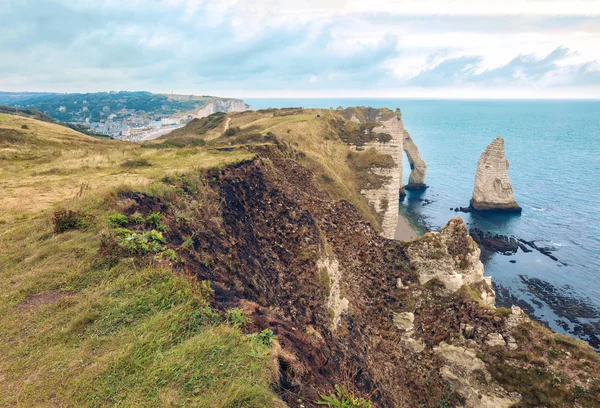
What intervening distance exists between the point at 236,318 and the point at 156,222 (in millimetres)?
6238

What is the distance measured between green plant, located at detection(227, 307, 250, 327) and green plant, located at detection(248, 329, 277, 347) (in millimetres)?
559

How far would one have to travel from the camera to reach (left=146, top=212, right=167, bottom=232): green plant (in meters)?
12.4

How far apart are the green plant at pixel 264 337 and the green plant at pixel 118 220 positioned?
6894mm

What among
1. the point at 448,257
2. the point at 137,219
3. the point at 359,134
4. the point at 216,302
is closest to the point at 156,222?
the point at 137,219

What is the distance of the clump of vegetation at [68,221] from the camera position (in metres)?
11.1

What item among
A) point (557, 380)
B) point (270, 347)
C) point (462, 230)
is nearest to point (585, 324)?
point (462, 230)

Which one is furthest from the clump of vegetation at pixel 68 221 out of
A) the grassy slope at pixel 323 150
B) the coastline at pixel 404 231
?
the coastline at pixel 404 231

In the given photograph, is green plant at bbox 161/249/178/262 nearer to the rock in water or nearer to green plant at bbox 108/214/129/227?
green plant at bbox 108/214/129/227

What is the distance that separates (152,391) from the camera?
6043 millimetres

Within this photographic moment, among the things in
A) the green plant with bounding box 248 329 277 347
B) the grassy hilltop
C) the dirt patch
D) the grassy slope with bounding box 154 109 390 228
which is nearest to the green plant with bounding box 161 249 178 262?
the grassy hilltop

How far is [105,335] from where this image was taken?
7.23m

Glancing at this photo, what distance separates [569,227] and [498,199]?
13.1m

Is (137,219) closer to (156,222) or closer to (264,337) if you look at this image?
(156,222)

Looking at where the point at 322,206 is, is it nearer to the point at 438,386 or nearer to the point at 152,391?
the point at 438,386
